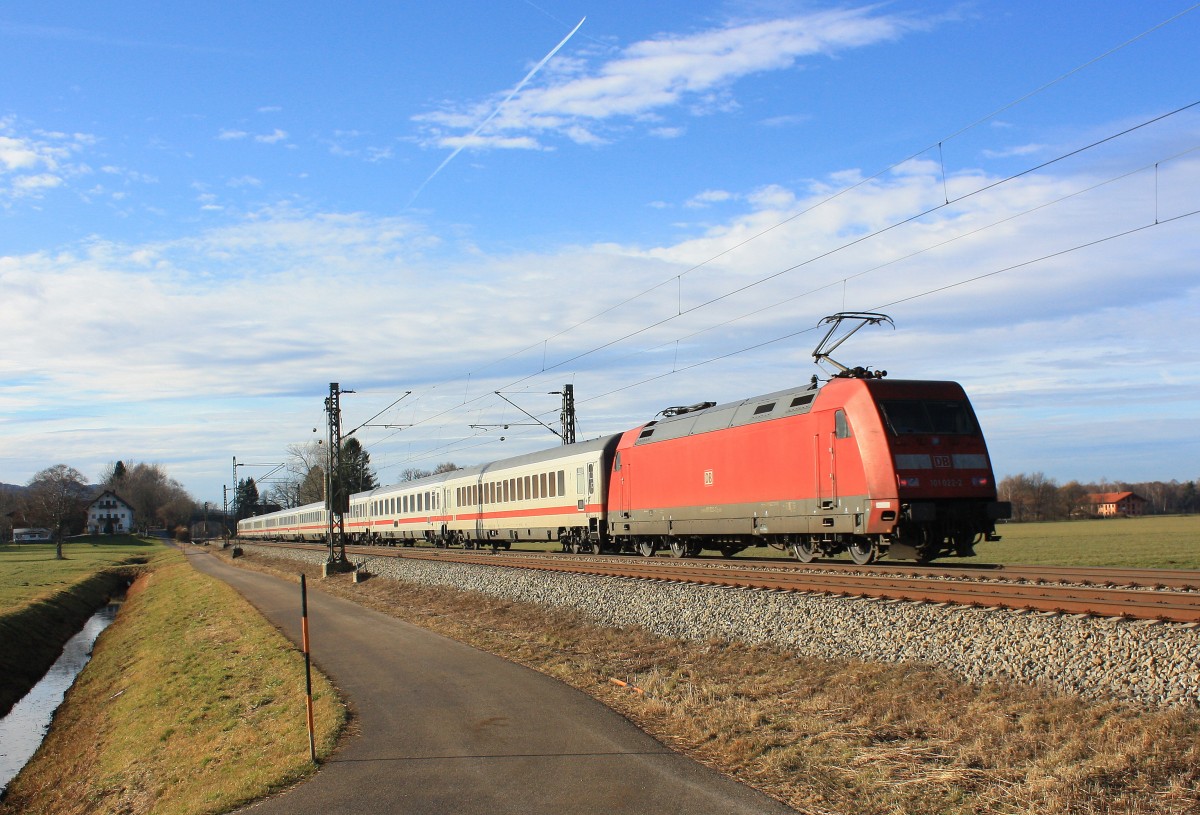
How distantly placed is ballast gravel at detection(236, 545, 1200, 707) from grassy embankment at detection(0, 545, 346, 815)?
5634mm

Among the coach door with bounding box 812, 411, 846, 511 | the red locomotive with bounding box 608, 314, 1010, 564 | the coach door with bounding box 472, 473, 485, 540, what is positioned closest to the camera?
the red locomotive with bounding box 608, 314, 1010, 564

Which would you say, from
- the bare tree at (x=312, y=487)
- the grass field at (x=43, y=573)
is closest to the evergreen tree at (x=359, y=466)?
the bare tree at (x=312, y=487)

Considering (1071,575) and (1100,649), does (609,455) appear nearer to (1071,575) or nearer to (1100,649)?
(1071,575)

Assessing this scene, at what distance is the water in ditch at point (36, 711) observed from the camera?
18.8m

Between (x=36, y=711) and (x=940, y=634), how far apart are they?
72.6 ft

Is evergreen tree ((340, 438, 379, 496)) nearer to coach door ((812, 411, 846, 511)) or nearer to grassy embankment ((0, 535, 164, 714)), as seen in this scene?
grassy embankment ((0, 535, 164, 714))

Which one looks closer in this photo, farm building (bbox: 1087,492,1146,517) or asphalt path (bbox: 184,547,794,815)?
asphalt path (bbox: 184,547,794,815)

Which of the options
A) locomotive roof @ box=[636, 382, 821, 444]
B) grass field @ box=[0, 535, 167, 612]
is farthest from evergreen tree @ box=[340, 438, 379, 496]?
locomotive roof @ box=[636, 382, 821, 444]

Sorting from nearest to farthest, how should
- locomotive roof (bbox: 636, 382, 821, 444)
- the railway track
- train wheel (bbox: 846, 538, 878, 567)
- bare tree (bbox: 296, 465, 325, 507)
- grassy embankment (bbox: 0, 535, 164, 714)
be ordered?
1. the railway track
2. train wheel (bbox: 846, 538, 878, 567)
3. locomotive roof (bbox: 636, 382, 821, 444)
4. grassy embankment (bbox: 0, 535, 164, 714)
5. bare tree (bbox: 296, 465, 325, 507)

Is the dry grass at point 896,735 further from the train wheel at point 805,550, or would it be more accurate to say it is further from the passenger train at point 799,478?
the train wheel at point 805,550

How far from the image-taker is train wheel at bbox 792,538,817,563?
803 inches

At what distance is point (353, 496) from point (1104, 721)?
211ft

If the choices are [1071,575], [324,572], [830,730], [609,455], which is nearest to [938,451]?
[1071,575]

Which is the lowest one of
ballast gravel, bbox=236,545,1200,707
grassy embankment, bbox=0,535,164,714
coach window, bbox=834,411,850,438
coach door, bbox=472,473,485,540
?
grassy embankment, bbox=0,535,164,714
